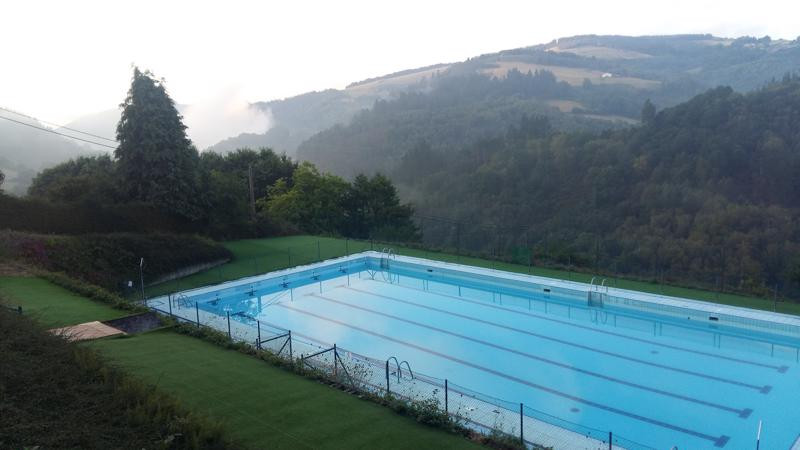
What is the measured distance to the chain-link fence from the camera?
7.63 m

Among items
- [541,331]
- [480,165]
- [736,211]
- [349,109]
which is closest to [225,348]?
[541,331]

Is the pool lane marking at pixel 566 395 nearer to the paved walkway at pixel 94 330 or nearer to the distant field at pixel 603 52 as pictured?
the paved walkway at pixel 94 330

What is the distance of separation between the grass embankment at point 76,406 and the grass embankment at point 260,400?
22.3 inches

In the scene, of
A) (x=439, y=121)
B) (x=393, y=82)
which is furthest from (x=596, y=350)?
(x=393, y=82)

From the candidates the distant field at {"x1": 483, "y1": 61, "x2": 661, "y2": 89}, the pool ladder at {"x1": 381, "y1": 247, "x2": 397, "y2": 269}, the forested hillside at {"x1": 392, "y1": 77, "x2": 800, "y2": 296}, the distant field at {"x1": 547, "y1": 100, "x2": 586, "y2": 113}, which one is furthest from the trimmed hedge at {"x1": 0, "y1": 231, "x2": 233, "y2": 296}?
the distant field at {"x1": 483, "y1": 61, "x2": 661, "y2": 89}

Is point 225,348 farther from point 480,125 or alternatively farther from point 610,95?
point 610,95

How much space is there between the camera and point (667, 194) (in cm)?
3503

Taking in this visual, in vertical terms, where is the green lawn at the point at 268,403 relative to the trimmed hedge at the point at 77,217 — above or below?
below

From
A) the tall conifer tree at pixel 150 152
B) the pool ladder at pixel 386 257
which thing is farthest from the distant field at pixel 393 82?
the pool ladder at pixel 386 257

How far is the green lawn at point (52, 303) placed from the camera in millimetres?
11078

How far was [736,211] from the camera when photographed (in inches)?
1194

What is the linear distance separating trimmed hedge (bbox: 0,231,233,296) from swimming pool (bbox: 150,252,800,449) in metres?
2.08

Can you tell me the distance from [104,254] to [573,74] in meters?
82.5

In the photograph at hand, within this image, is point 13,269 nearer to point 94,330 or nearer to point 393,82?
point 94,330
